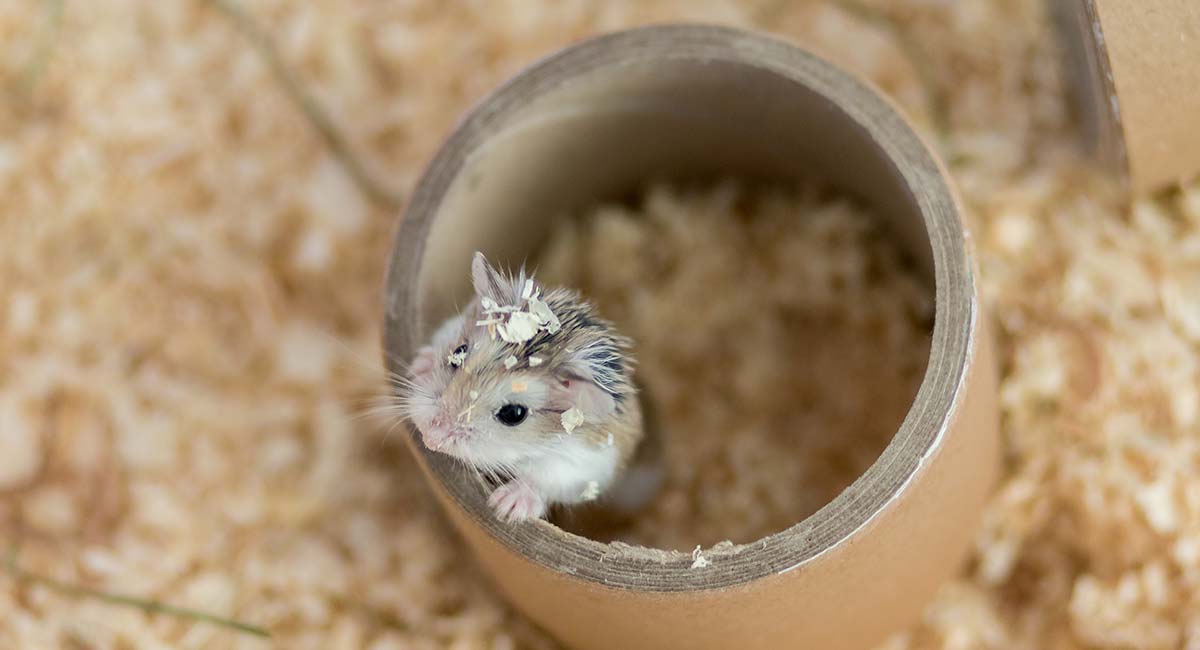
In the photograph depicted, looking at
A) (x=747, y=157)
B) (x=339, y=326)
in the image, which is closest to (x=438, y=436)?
(x=339, y=326)

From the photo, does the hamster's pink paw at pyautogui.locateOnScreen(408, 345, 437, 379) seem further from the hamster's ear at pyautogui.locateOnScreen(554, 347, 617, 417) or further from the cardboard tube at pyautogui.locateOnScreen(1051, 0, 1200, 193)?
the cardboard tube at pyautogui.locateOnScreen(1051, 0, 1200, 193)

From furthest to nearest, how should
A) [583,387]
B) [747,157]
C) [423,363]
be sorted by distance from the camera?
1. [747,157]
2. [423,363]
3. [583,387]

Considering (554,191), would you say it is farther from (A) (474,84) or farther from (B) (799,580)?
(B) (799,580)

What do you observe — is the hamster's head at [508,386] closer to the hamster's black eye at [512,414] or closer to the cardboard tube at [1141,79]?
the hamster's black eye at [512,414]

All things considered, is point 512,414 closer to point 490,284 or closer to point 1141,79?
point 490,284

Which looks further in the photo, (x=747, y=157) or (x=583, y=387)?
(x=747, y=157)

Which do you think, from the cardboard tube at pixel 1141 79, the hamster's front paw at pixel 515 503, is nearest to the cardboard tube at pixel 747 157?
the hamster's front paw at pixel 515 503
